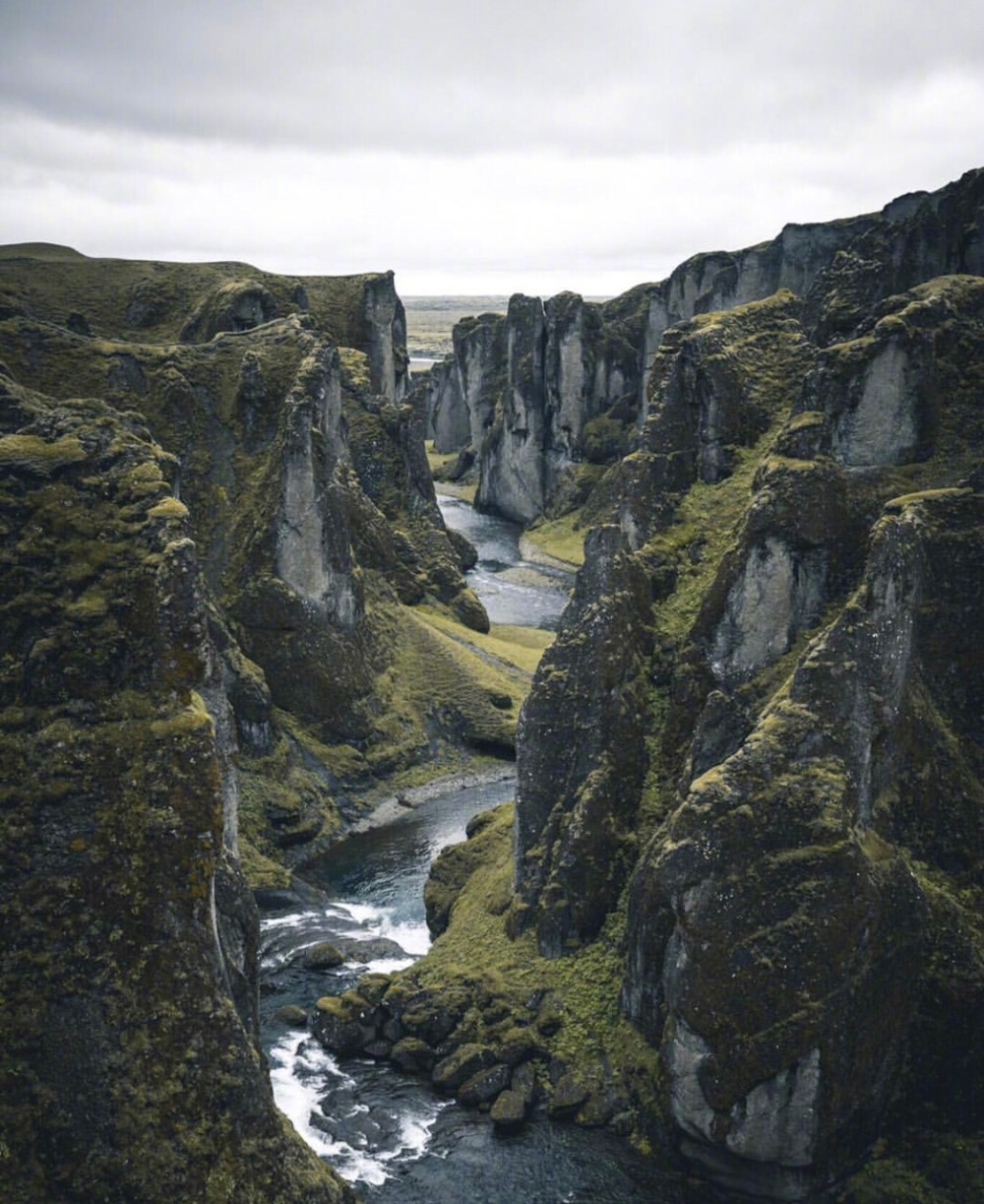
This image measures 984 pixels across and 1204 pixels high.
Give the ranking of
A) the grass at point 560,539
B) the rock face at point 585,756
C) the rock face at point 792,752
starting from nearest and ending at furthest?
1. the rock face at point 792,752
2. the rock face at point 585,756
3. the grass at point 560,539

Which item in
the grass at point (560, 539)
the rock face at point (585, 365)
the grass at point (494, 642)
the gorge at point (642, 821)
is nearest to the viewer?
the gorge at point (642, 821)

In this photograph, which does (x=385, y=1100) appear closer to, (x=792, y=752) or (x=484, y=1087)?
(x=484, y=1087)

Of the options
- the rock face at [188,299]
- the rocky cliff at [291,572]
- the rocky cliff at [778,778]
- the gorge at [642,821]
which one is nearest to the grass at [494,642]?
the rocky cliff at [291,572]

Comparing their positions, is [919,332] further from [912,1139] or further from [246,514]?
[246,514]

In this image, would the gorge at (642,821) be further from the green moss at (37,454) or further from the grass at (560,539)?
the grass at (560,539)

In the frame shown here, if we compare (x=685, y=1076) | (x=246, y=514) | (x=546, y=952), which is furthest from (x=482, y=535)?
(x=685, y=1076)

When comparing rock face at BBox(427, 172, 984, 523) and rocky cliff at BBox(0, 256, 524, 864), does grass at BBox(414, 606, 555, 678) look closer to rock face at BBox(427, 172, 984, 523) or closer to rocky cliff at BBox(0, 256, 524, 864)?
rocky cliff at BBox(0, 256, 524, 864)

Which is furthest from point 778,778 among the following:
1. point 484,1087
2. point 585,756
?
point 484,1087
